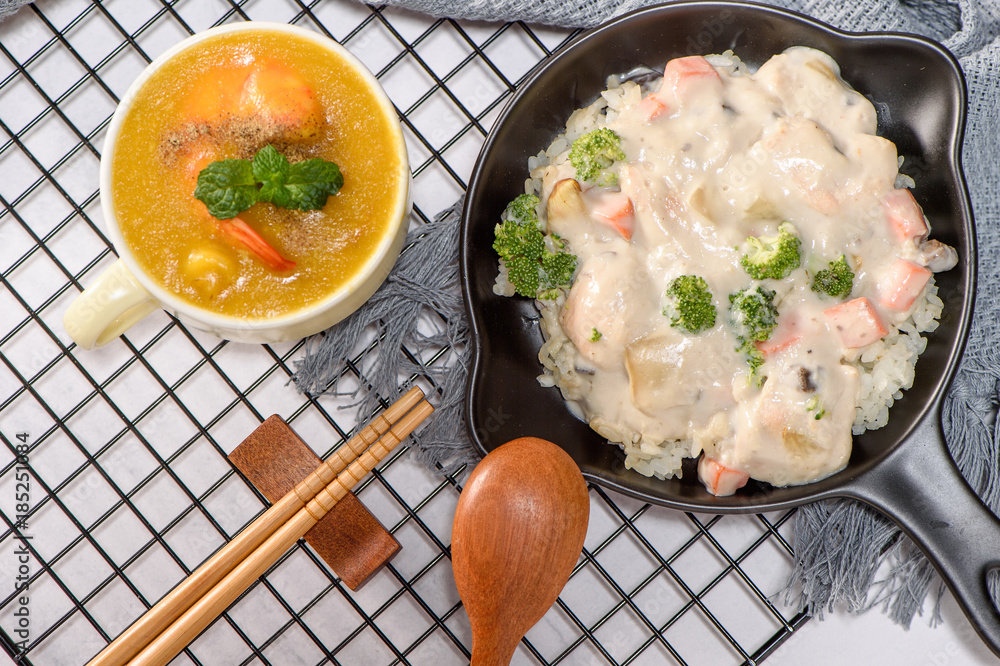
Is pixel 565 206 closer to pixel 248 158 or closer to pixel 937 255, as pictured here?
pixel 248 158

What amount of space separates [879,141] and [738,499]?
100cm

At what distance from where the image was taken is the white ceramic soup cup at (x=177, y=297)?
1553mm

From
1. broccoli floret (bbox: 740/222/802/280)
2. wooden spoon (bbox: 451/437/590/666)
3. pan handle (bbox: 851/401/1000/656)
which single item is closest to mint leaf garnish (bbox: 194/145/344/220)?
wooden spoon (bbox: 451/437/590/666)

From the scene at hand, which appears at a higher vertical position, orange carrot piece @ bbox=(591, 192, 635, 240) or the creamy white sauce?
orange carrot piece @ bbox=(591, 192, 635, 240)

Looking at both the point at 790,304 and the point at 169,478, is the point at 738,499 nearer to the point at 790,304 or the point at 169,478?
the point at 790,304

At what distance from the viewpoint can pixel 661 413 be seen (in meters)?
1.82

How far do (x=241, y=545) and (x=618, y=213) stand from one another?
1349 mm

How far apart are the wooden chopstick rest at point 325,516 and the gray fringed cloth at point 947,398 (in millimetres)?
186

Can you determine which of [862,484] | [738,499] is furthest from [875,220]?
[738,499]

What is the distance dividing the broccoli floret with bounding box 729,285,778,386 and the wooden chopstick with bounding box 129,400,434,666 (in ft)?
2.85

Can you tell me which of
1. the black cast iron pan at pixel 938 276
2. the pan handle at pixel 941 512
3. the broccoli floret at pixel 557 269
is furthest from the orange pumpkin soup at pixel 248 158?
the pan handle at pixel 941 512

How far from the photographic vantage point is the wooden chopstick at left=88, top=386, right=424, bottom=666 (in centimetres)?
186

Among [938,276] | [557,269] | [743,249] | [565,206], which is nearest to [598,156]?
[565,206]

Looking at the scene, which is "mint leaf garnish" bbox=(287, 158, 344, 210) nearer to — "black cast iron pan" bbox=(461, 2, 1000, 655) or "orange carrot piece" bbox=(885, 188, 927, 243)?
"black cast iron pan" bbox=(461, 2, 1000, 655)
